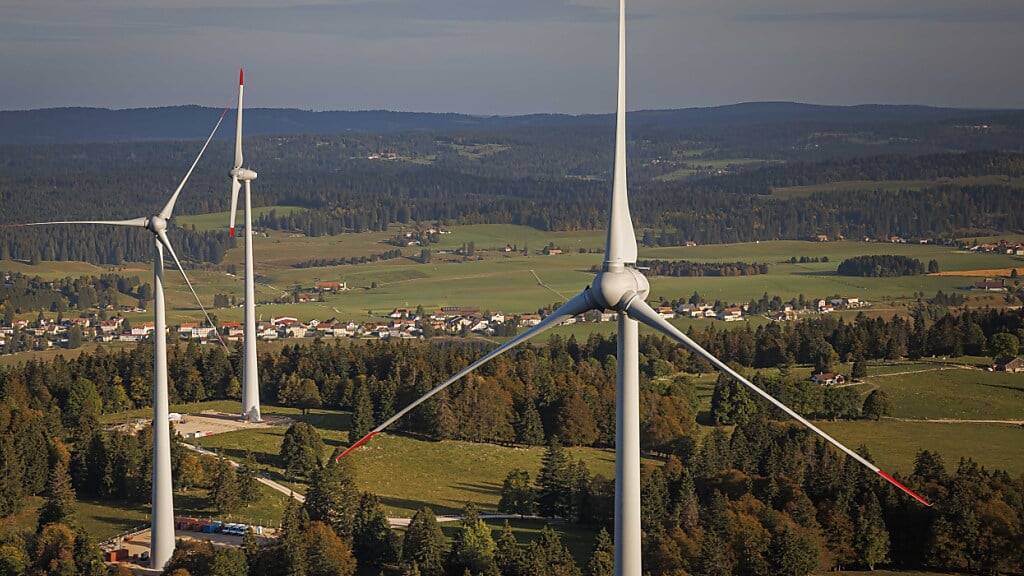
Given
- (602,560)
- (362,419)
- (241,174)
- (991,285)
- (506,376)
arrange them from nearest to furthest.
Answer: (602,560) → (362,419) → (241,174) → (506,376) → (991,285)

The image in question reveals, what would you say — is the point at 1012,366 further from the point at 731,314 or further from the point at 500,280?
the point at 500,280

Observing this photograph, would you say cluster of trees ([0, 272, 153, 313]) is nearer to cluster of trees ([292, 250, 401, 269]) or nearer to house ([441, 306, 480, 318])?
cluster of trees ([292, 250, 401, 269])

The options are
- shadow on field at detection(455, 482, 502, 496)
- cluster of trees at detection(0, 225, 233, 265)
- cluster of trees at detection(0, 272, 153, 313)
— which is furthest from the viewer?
cluster of trees at detection(0, 225, 233, 265)

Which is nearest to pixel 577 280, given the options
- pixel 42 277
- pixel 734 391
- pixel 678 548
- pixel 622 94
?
pixel 42 277

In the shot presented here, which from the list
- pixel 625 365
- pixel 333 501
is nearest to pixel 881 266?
pixel 333 501

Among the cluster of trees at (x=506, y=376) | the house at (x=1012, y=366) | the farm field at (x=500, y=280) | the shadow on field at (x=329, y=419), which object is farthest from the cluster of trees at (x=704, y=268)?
the shadow on field at (x=329, y=419)

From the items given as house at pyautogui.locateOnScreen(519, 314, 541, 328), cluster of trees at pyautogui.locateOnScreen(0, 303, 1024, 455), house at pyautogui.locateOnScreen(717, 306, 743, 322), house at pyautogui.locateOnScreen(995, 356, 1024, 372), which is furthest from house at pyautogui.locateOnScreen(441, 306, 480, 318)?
house at pyautogui.locateOnScreen(995, 356, 1024, 372)

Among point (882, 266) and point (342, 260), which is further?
point (342, 260)
